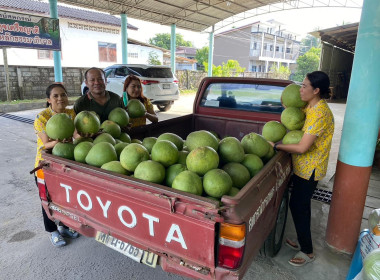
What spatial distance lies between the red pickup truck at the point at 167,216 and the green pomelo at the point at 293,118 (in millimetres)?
266

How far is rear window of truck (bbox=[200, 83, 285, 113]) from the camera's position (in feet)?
12.3

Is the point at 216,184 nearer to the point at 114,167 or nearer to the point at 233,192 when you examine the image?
the point at 233,192

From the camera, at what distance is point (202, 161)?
1.77 m

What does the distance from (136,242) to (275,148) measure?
1373 mm

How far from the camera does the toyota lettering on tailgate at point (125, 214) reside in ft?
5.24

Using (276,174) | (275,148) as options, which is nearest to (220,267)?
(276,174)

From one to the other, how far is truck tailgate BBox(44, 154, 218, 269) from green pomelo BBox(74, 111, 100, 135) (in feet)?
1.16

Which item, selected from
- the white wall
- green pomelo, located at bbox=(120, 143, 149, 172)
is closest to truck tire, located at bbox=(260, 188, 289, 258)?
green pomelo, located at bbox=(120, 143, 149, 172)

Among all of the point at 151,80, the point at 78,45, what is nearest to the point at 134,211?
the point at 151,80

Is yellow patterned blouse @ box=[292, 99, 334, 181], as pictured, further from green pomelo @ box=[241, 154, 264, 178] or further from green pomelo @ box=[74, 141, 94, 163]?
green pomelo @ box=[74, 141, 94, 163]

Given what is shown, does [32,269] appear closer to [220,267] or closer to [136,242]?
[136,242]

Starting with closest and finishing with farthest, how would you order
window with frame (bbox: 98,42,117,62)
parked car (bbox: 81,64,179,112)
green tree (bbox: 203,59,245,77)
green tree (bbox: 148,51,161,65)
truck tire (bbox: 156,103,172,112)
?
parked car (bbox: 81,64,179,112)
truck tire (bbox: 156,103,172,112)
window with frame (bbox: 98,42,117,62)
green tree (bbox: 203,59,245,77)
green tree (bbox: 148,51,161,65)

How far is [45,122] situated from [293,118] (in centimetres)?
224

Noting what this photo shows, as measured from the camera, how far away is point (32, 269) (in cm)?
256
